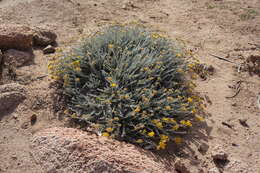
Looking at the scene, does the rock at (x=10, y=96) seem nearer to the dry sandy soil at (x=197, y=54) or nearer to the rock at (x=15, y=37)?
the dry sandy soil at (x=197, y=54)

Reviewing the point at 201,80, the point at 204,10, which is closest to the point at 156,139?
the point at 201,80

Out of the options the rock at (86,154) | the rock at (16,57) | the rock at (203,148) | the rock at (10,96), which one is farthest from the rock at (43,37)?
the rock at (203,148)

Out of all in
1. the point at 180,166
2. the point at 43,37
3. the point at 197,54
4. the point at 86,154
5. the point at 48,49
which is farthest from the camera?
the point at 197,54

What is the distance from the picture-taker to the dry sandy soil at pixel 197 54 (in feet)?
9.11

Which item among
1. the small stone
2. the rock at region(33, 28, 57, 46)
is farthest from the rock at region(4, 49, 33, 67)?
the small stone

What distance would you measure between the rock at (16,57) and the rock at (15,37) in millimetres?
117

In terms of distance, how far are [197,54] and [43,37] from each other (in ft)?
8.18

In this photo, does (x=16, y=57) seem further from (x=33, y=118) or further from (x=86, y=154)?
(x=86, y=154)

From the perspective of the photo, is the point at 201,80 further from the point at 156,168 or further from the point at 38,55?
the point at 38,55

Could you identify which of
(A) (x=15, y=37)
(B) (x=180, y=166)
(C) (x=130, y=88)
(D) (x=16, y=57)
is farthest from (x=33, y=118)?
(B) (x=180, y=166)

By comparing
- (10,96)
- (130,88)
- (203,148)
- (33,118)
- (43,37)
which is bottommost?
(203,148)

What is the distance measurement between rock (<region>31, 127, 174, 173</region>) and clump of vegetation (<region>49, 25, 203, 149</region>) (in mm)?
159

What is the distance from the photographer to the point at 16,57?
3.76 m

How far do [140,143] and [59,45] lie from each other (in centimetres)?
241
